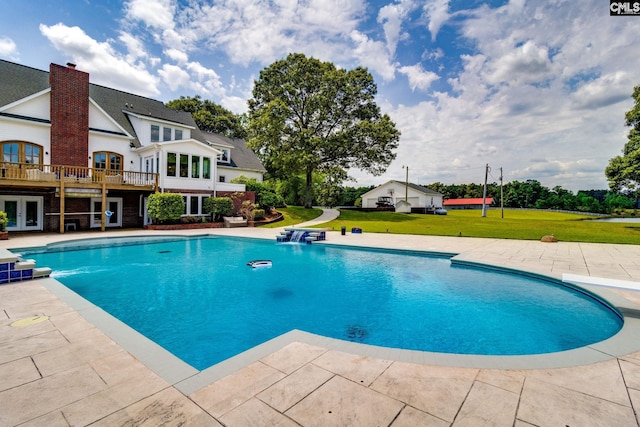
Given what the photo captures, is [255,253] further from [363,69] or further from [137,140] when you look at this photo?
[363,69]

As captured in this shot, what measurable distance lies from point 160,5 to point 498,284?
17.6 metres

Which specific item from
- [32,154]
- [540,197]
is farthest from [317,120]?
Answer: [540,197]

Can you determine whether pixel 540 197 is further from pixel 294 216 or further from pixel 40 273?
pixel 40 273

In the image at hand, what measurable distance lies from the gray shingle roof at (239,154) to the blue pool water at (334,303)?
747 inches

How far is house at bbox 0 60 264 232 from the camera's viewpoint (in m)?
16.6

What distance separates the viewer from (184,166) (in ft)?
70.8

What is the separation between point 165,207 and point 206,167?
5226mm

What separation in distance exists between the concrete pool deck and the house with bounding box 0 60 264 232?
644 inches

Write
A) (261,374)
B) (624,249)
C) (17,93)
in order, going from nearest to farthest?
→ 1. (261,374)
2. (624,249)
3. (17,93)

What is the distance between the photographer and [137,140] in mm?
22156

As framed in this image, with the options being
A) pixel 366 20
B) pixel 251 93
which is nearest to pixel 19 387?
pixel 366 20

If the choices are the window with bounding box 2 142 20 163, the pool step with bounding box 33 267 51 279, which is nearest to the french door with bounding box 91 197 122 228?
the window with bounding box 2 142 20 163

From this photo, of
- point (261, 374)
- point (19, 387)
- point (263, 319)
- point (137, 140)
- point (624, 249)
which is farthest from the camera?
point (137, 140)

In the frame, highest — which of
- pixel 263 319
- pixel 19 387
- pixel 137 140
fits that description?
pixel 137 140
